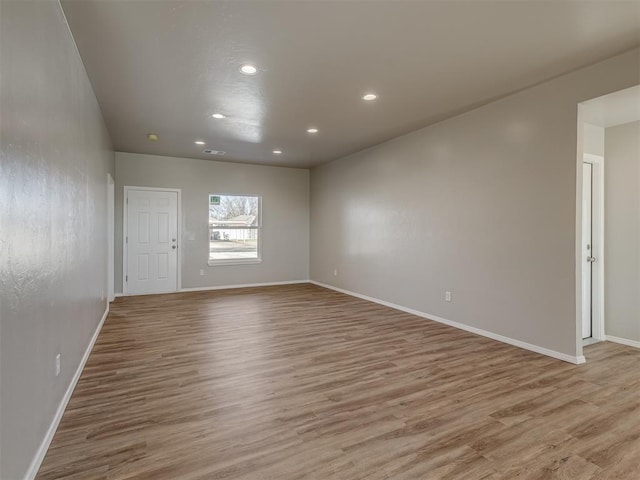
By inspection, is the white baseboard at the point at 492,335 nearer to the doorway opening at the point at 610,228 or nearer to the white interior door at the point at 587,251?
the doorway opening at the point at 610,228

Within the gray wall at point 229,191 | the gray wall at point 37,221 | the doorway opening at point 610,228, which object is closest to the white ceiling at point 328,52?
the gray wall at point 37,221

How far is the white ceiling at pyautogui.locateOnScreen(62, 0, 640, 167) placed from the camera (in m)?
2.35

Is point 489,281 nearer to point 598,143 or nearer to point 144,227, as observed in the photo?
point 598,143

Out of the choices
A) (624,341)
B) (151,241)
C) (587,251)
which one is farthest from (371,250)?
(151,241)

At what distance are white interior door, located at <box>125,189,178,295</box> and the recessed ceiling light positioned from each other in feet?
14.7

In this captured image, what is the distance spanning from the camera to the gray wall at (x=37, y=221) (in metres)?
1.45

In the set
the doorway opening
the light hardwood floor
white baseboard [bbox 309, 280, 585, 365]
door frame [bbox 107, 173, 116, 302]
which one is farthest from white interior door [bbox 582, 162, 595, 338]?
door frame [bbox 107, 173, 116, 302]

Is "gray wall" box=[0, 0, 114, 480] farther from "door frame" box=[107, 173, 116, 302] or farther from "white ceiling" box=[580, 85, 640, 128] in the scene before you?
"white ceiling" box=[580, 85, 640, 128]

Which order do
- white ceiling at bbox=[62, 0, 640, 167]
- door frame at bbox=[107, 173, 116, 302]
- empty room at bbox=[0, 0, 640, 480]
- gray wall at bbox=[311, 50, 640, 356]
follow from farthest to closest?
1. door frame at bbox=[107, 173, 116, 302]
2. gray wall at bbox=[311, 50, 640, 356]
3. white ceiling at bbox=[62, 0, 640, 167]
4. empty room at bbox=[0, 0, 640, 480]

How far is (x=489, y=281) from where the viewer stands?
4082mm

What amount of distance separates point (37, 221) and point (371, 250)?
4967 millimetres

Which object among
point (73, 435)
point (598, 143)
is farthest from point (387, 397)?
point (598, 143)

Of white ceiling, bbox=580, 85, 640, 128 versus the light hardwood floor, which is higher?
white ceiling, bbox=580, 85, 640, 128

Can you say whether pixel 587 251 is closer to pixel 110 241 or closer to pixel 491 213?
pixel 491 213
